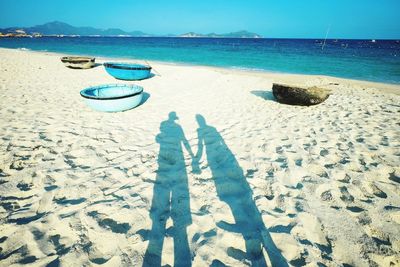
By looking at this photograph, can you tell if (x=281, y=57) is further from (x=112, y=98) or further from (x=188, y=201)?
(x=188, y=201)

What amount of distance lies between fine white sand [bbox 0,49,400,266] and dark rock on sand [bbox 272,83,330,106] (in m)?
1.21

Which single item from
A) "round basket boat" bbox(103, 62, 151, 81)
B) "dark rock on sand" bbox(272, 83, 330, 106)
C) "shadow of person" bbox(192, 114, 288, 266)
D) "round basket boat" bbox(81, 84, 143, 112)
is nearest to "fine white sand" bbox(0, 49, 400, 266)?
"shadow of person" bbox(192, 114, 288, 266)

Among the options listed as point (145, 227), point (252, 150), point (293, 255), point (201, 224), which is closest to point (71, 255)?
point (145, 227)

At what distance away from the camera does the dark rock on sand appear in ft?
24.6

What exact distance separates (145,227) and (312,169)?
9.66ft

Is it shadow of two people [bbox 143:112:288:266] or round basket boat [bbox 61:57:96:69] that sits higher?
round basket boat [bbox 61:57:96:69]

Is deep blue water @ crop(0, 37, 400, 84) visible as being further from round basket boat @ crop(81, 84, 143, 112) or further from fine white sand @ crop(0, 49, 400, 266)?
round basket boat @ crop(81, 84, 143, 112)

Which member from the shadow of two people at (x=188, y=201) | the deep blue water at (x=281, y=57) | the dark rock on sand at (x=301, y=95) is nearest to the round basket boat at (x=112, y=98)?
the shadow of two people at (x=188, y=201)

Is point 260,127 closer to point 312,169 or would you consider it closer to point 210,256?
point 312,169

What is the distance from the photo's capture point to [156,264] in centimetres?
225

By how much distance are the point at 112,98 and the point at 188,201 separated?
443 cm

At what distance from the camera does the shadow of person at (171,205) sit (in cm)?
238

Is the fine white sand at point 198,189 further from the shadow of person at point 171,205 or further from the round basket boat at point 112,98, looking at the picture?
the round basket boat at point 112,98

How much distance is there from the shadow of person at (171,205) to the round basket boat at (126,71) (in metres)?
7.90
